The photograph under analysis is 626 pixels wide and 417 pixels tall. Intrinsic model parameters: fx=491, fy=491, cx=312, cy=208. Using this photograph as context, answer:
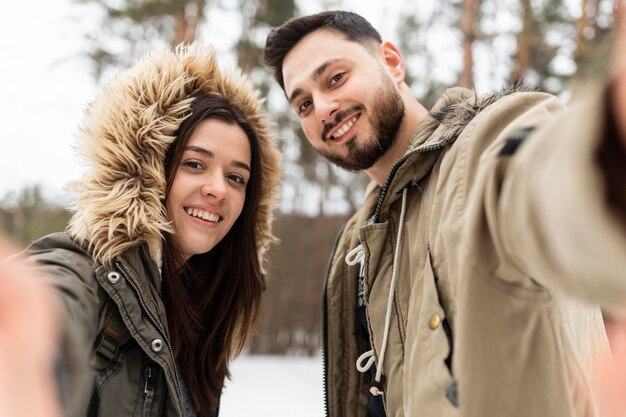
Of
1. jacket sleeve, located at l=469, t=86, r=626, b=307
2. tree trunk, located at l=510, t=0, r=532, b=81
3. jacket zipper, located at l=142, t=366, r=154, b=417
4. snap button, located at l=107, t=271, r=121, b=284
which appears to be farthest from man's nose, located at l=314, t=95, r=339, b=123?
tree trunk, located at l=510, t=0, r=532, b=81

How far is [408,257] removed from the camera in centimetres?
188

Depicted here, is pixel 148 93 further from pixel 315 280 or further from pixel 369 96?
pixel 315 280

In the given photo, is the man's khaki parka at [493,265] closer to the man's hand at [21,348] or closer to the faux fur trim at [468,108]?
the faux fur trim at [468,108]

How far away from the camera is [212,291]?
2729 mm

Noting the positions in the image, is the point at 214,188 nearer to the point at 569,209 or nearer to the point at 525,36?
the point at 569,209

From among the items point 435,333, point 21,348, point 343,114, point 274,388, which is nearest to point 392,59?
point 343,114

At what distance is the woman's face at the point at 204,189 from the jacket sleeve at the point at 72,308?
57 centimetres

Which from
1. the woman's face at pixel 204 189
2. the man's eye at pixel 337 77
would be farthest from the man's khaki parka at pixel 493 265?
the woman's face at pixel 204 189

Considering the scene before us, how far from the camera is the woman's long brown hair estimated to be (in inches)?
92.9

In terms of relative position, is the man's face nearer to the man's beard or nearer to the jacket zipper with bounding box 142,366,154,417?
the man's beard

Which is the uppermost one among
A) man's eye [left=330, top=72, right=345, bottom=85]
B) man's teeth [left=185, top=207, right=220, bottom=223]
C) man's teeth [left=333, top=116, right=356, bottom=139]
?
man's eye [left=330, top=72, right=345, bottom=85]

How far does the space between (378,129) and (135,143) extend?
3.78ft

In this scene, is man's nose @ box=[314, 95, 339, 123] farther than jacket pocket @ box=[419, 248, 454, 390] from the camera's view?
Yes

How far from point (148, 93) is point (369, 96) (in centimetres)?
108
